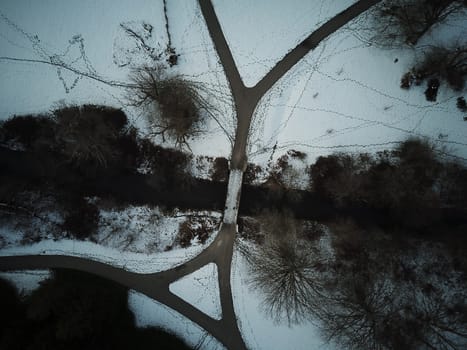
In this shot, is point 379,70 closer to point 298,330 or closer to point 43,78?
point 298,330

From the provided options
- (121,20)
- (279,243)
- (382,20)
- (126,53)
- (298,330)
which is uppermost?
(382,20)

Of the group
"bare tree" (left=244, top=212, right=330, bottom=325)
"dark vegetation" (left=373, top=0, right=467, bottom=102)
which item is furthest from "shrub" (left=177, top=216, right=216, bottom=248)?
"dark vegetation" (left=373, top=0, right=467, bottom=102)

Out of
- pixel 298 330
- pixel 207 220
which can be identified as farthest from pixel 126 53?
pixel 298 330

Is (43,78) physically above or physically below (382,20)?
below

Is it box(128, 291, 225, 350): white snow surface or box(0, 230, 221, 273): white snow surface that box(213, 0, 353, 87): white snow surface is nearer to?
box(0, 230, 221, 273): white snow surface

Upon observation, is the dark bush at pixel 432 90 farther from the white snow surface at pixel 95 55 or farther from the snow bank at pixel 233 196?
the snow bank at pixel 233 196

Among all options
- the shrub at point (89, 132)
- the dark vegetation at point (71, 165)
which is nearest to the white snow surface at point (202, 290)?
the dark vegetation at point (71, 165)

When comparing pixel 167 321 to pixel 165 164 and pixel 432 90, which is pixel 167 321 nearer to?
pixel 165 164
